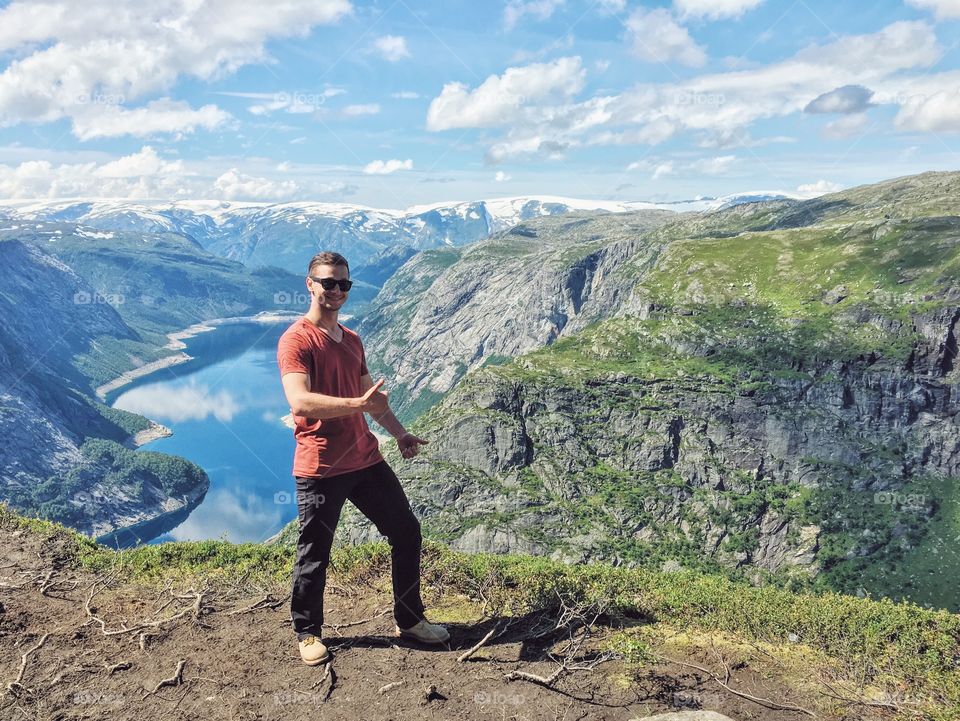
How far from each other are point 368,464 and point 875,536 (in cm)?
22060

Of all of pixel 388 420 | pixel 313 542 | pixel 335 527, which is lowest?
pixel 313 542

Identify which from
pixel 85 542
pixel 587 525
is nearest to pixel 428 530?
pixel 587 525

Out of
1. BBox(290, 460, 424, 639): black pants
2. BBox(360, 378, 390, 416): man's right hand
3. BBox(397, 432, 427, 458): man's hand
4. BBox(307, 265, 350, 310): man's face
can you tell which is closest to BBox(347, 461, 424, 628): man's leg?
BBox(290, 460, 424, 639): black pants

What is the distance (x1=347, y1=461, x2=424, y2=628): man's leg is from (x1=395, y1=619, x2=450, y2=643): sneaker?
0.08 metres

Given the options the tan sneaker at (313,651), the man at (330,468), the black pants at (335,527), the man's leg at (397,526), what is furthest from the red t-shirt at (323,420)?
the tan sneaker at (313,651)

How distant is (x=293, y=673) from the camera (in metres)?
8.48

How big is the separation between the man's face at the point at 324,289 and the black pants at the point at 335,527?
2426 millimetres

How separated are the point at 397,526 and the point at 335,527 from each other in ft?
3.10

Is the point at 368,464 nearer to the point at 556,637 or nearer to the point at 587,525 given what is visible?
the point at 556,637

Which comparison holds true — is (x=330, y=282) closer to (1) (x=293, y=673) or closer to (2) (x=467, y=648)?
→ (1) (x=293, y=673)

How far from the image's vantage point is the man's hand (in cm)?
959

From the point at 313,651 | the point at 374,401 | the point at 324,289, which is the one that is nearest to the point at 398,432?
the point at 374,401

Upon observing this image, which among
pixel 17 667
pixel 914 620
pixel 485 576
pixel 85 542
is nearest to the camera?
pixel 17 667

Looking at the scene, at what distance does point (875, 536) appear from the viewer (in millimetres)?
186000
